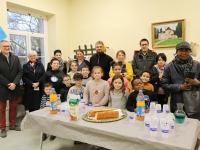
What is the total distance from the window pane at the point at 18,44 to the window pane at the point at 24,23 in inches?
7.3

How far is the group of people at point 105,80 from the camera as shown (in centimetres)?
194

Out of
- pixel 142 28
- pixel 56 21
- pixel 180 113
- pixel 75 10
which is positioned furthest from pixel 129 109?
pixel 75 10

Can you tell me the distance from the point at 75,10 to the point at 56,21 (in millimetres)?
629

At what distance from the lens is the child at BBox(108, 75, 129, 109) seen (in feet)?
6.85

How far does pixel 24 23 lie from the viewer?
155 inches

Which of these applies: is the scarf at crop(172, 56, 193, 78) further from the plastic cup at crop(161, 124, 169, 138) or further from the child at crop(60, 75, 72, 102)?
the child at crop(60, 75, 72, 102)

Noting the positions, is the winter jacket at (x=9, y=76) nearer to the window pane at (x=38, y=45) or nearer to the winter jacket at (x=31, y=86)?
the winter jacket at (x=31, y=86)

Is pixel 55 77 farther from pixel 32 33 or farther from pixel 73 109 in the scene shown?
pixel 32 33

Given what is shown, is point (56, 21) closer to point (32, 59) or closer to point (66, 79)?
point (32, 59)

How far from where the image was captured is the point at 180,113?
1507 millimetres

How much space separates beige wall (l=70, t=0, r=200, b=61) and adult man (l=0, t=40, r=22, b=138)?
2027 mm

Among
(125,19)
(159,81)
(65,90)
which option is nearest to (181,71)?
(159,81)

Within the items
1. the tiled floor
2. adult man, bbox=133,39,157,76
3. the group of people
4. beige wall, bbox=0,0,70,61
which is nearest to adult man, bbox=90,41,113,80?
the group of people

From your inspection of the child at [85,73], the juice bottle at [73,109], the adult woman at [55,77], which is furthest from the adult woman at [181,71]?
the adult woman at [55,77]
